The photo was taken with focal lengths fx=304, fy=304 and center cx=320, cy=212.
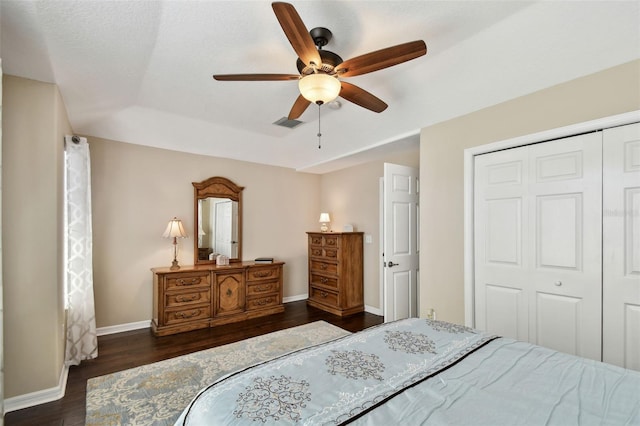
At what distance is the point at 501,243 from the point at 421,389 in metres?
1.95

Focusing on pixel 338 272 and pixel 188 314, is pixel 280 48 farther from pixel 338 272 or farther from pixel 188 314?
pixel 188 314

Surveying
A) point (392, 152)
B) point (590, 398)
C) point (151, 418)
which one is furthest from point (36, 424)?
point (392, 152)

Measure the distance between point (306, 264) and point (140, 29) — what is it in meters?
4.37

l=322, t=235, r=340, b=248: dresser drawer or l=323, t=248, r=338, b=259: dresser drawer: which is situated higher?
l=322, t=235, r=340, b=248: dresser drawer

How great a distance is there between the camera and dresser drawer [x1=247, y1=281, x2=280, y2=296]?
440 cm

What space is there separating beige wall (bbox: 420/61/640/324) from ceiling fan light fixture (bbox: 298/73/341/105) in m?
1.62

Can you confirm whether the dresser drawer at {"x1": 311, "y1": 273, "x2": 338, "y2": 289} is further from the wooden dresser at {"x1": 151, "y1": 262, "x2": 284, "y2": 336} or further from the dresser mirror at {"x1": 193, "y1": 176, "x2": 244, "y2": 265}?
the dresser mirror at {"x1": 193, "y1": 176, "x2": 244, "y2": 265}

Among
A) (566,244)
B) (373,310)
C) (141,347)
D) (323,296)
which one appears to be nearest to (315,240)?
(323,296)

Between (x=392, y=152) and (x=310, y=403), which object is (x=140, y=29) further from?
(x=392, y=152)

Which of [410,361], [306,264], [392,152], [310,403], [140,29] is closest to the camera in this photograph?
[310,403]

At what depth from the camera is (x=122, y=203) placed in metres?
3.91

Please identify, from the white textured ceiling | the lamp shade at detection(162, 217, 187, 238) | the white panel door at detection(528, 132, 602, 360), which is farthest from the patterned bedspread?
the lamp shade at detection(162, 217, 187, 238)

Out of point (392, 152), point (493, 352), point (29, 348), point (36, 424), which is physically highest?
point (392, 152)

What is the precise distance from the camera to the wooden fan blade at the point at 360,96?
210cm
